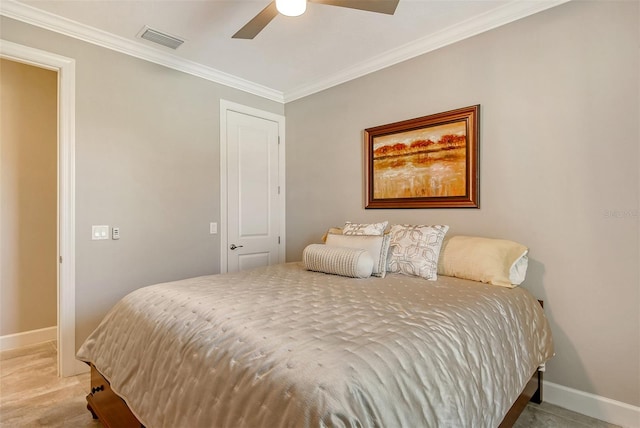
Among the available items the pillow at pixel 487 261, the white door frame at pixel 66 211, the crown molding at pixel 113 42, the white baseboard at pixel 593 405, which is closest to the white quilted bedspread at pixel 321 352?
the pillow at pixel 487 261

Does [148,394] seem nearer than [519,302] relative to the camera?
Yes

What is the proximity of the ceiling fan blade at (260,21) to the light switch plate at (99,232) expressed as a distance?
1841mm

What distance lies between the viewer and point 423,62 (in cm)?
276

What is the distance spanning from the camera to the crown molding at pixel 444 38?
2201 millimetres

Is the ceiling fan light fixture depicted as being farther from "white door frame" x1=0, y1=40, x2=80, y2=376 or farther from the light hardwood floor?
the light hardwood floor

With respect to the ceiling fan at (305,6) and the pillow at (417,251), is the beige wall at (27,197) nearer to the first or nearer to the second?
the ceiling fan at (305,6)

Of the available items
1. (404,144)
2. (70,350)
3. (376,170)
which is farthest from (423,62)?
(70,350)

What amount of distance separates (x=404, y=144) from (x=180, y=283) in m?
2.09

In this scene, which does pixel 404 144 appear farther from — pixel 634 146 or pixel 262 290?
pixel 262 290

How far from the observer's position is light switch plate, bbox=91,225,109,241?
2588mm

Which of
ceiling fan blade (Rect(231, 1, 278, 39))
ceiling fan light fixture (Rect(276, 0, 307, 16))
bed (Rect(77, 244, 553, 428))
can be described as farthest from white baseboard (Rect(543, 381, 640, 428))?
ceiling fan blade (Rect(231, 1, 278, 39))

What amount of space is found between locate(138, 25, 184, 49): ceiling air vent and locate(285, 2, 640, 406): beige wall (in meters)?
2.07

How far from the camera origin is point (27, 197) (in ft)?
10.5

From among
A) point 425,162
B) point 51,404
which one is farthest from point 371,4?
point 51,404
